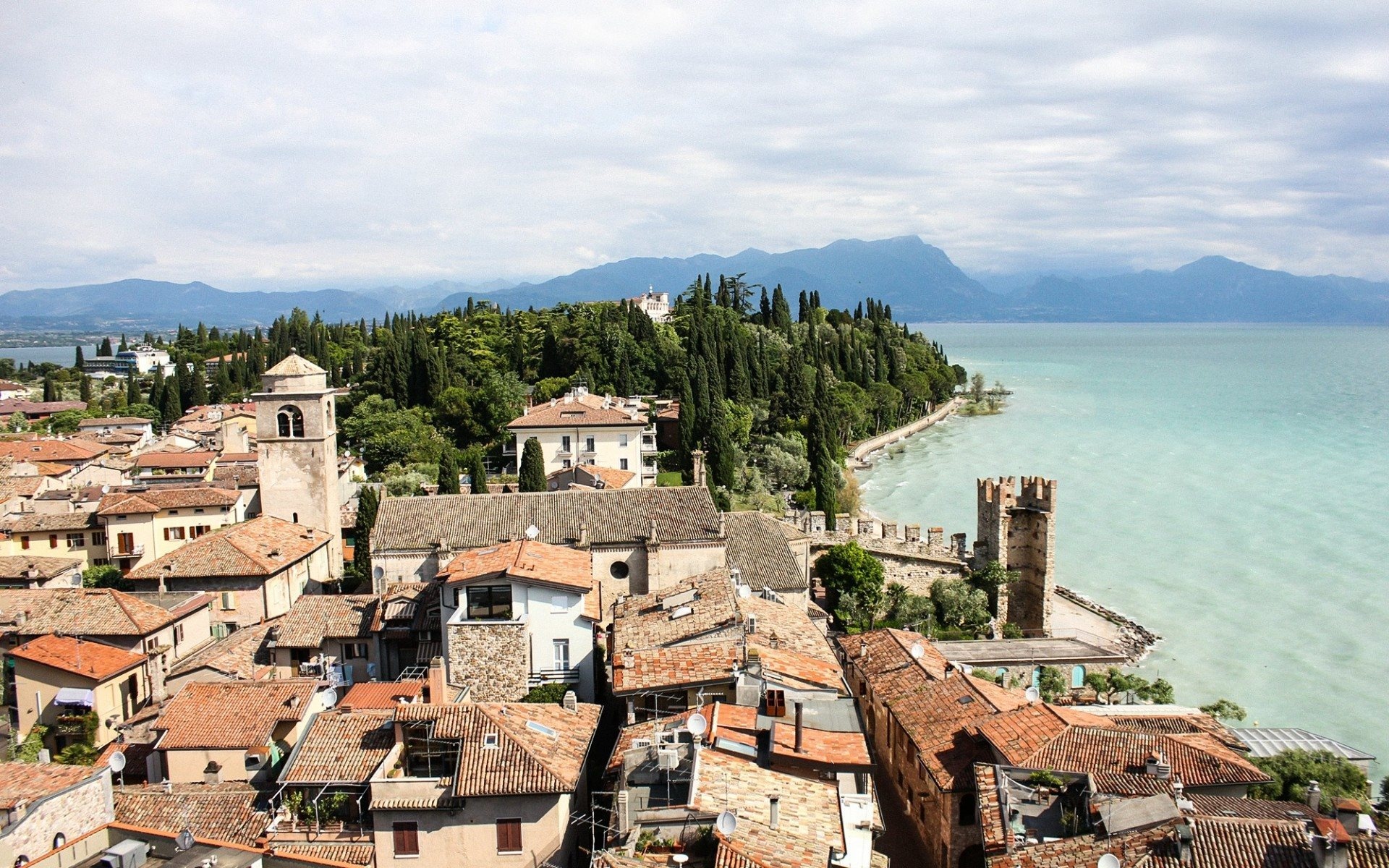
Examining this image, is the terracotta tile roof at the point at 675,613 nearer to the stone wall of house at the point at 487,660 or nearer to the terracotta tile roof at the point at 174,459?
the stone wall of house at the point at 487,660

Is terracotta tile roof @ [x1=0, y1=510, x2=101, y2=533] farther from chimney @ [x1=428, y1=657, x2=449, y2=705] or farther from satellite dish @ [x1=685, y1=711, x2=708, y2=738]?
satellite dish @ [x1=685, y1=711, x2=708, y2=738]

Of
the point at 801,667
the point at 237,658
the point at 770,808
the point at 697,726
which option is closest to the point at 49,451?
the point at 237,658

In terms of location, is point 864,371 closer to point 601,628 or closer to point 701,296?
point 701,296

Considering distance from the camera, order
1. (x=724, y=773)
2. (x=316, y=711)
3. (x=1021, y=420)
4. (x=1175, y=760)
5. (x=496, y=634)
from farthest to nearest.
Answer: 1. (x=1021, y=420)
2. (x=496, y=634)
3. (x=316, y=711)
4. (x=1175, y=760)
5. (x=724, y=773)

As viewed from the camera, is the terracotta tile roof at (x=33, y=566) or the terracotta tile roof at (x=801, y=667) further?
the terracotta tile roof at (x=33, y=566)

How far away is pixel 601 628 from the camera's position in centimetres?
2159

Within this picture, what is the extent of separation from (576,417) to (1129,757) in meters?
31.2

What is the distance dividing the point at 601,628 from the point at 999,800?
1048cm

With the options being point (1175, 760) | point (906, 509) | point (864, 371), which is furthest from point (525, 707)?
point (864, 371)

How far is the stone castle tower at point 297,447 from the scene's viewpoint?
29203 mm

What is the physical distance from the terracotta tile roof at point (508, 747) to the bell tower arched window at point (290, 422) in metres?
17.5

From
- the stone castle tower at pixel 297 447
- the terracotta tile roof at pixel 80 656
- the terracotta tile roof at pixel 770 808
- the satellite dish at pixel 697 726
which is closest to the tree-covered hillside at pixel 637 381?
the stone castle tower at pixel 297 447

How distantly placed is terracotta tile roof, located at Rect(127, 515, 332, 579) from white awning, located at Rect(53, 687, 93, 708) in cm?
567

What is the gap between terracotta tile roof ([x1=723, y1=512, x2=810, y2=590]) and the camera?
24.0 meters
